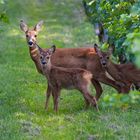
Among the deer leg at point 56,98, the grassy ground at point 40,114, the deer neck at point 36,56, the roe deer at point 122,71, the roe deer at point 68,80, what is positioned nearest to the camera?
the grassy ground at point 40,114

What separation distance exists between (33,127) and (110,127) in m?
1.19

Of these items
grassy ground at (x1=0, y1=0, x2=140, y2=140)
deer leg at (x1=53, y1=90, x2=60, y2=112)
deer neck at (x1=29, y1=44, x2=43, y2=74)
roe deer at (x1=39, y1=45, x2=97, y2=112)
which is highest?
deer neck at (x1=29, y1=44, x2=43, y2=74)

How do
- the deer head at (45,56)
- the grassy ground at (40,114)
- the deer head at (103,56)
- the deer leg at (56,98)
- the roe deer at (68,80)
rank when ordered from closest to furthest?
the grassy ground at (40,114) < the roe deer at (68,80) < the deer leg at (56,98) < the deer head at (45,56) < the deer head at (103,56)

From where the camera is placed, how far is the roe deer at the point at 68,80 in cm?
940

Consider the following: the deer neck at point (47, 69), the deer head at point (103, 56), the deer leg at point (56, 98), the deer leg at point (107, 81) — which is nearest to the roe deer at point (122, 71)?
the deer head at point (103, 56)

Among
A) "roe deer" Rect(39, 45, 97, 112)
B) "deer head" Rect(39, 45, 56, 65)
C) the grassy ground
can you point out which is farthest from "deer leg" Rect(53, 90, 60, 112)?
"deer head" Rect(39, 45, 56, 65)

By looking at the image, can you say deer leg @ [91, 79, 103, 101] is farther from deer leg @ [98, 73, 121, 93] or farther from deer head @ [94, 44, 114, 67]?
deer head @ [94, 44, 114, 67]

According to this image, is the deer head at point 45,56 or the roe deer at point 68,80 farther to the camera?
the deer head at point 45,56

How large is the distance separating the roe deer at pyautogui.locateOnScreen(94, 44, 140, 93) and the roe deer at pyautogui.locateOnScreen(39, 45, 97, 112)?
0.90 meters

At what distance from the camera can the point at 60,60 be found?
11.1 m

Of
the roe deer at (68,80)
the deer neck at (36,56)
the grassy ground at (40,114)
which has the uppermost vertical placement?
the deer neck at (36,56)

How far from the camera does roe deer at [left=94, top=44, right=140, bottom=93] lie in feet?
32.4

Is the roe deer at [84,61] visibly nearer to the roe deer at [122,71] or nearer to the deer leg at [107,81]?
the deer leg at [107,81]

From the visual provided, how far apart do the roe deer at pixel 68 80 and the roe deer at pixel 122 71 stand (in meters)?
0.90
